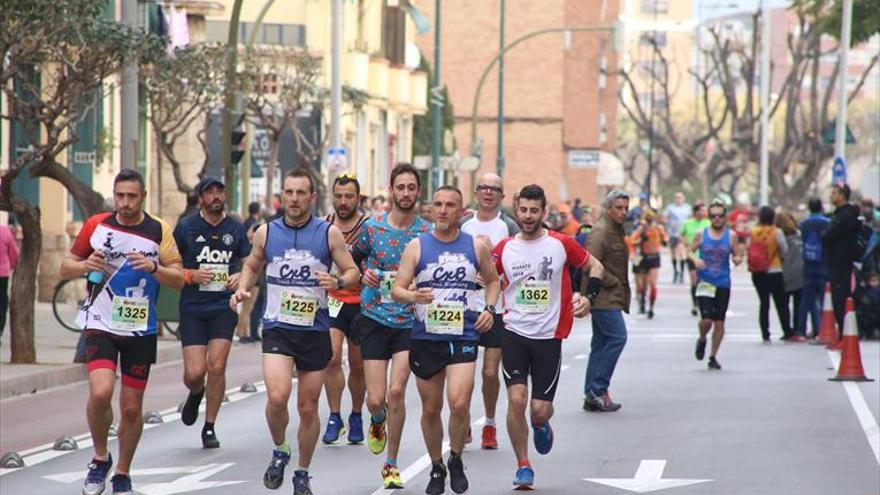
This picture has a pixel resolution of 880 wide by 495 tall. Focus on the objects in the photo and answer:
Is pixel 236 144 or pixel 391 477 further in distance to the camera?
pixel 236 144

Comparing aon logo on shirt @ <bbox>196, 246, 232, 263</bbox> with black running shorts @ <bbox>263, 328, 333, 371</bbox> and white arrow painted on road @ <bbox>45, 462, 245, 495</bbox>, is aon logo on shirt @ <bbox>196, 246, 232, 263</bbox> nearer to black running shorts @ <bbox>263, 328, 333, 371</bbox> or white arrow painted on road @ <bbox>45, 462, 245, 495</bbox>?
white arrow painted on road @ <bbox>45, 462, 245, 495</bbox>

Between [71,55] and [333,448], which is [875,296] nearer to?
[71,55]

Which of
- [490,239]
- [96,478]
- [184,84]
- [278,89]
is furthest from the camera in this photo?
[278,89]

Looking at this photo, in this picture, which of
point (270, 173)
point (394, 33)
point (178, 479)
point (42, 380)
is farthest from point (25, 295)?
point (394, 33)

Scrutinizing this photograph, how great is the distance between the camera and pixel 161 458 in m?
14.8

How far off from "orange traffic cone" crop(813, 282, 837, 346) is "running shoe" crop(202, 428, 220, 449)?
13654 millimetres

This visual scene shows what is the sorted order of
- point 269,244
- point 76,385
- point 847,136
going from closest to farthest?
point 269,244 < point 76,385 < point 847,136

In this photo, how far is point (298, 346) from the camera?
12422 mm

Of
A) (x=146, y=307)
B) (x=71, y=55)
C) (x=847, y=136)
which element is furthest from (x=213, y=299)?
(x=847, y=136)

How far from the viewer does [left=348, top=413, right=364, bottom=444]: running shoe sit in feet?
51.2

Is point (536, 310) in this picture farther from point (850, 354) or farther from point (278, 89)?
point (278, 89)

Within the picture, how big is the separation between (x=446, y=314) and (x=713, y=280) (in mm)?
11067

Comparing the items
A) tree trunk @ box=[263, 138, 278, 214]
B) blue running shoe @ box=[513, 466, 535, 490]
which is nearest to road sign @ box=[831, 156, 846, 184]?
tree trunk @ box=[263, 138, 278, 214]

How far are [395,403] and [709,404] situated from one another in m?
6.96
